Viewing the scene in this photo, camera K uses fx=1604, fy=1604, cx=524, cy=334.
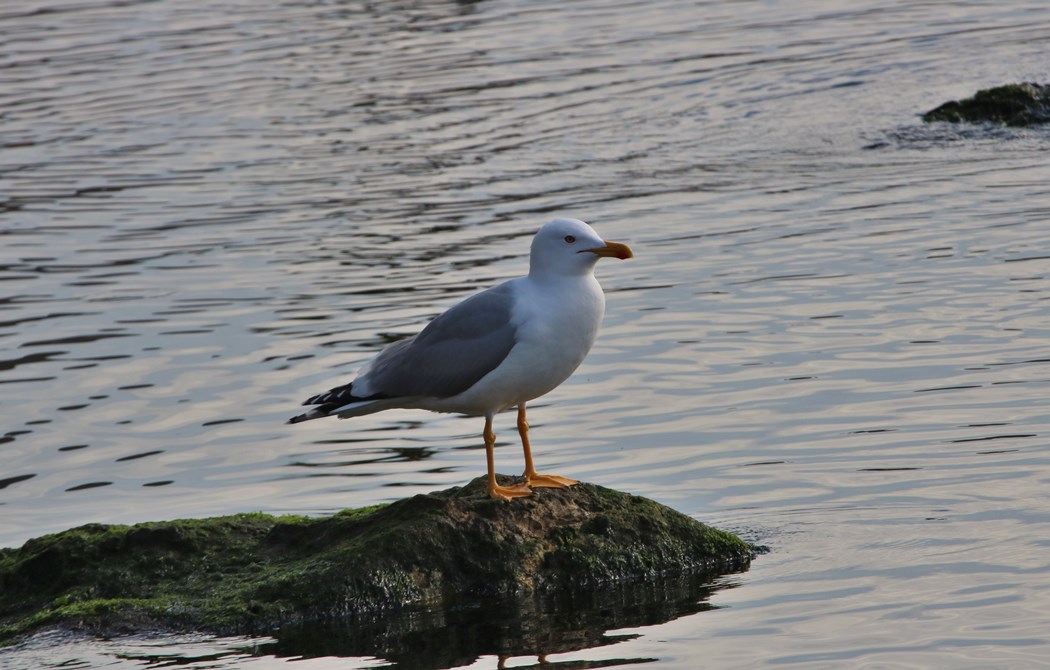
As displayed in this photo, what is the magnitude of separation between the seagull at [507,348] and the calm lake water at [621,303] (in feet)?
3.92

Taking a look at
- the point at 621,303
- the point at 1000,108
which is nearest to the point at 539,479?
the point at 621,303

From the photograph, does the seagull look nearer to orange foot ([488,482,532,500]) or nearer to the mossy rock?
orange foot ([488,482,532,500])

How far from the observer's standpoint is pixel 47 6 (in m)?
33.7

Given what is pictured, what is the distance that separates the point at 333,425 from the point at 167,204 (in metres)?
7.62

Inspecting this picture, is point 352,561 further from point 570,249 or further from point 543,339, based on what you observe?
point 570,249

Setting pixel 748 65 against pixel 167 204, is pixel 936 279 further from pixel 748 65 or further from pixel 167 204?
pixel 748 65

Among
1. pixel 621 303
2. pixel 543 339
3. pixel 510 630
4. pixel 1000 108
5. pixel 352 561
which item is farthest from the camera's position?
pixel 1000 108

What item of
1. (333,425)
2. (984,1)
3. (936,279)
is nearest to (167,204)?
(333,425)

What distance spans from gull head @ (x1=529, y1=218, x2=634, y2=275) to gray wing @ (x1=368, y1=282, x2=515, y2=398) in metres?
0.25

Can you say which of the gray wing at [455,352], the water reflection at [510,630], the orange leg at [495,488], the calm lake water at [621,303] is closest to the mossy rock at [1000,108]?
the calm lake water at [621,303]

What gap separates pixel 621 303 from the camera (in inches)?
517

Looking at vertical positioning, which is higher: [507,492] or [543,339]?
[543,339]

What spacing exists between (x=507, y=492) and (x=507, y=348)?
73cm

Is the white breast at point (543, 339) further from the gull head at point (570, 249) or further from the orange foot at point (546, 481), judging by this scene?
the orange foot at point (546, 481)
